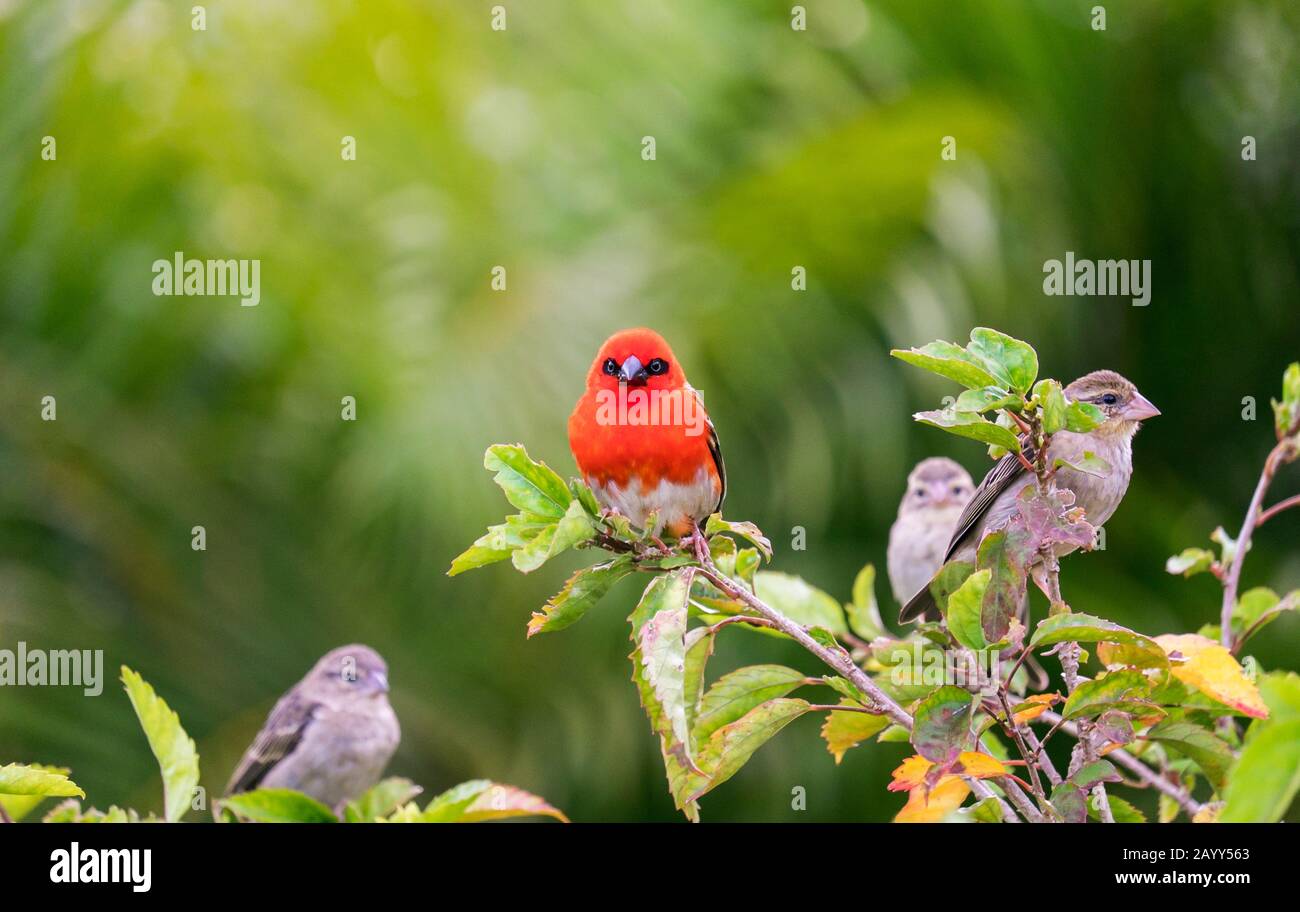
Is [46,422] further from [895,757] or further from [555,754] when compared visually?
[895,757]

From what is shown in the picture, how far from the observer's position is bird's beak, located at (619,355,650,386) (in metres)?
3.02

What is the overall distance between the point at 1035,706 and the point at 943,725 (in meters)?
0.26

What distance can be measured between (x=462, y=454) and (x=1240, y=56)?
4006 millimetres

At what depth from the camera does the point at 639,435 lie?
3.03 meters

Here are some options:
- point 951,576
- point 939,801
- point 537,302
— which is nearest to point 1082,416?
point 951,576

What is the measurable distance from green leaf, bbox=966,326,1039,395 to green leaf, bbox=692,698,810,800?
0.64m

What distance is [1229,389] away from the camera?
19.1 feet

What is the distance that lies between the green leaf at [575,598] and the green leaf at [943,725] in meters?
0.51

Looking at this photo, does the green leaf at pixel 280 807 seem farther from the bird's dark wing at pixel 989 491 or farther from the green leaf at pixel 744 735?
the bird's dark wing at pixel 989 491

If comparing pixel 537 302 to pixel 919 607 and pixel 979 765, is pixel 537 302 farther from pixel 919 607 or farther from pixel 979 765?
pixel 979 765

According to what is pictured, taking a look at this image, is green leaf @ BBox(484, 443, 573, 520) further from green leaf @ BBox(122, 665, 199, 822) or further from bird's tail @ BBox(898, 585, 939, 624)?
bird's tail @ BBox(898, 585, 939, 624)

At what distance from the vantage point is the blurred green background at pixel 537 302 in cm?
552

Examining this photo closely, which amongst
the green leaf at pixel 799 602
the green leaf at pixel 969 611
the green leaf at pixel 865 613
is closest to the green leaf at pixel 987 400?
the green leaf at pixel 969 611

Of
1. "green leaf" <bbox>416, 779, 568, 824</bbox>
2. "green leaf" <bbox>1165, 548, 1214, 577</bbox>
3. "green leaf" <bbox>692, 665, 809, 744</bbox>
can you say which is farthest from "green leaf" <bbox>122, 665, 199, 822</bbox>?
"green leaf" <bbox>1165, 548, 1214, 577</bbox>
